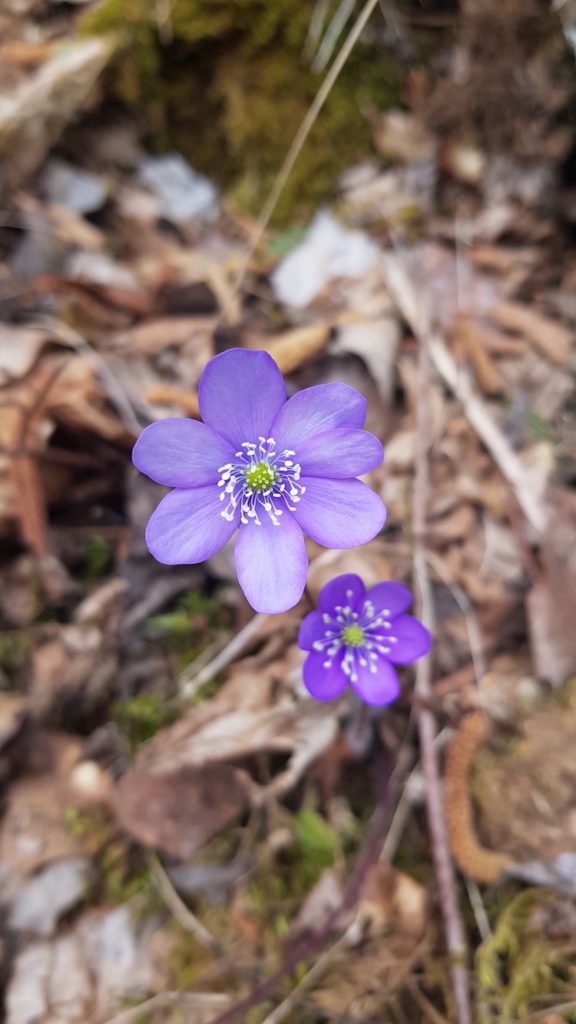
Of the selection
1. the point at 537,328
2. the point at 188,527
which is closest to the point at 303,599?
the point at 188,527

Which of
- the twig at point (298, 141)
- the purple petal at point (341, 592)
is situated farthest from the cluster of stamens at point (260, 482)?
the twig at point (298, 141)

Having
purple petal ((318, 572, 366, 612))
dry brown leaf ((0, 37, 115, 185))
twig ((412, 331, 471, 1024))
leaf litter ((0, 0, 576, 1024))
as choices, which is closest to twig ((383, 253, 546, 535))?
leaf litter ((0, 0, 576, 1024))

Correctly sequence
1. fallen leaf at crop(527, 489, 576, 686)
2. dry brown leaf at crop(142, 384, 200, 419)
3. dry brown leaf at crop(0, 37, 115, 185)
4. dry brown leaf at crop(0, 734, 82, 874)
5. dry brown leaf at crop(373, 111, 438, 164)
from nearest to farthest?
1. dry brown leaf at crop(0, 734, 82, 874)
2. fallen leaf at crop(527, 489, 576, 686)
3. dry brown leaf at crop(142, 384, 200, 419)
4. dry brown leaf at crop(0, 37, 115, 185)
5. dry brown leaf at crop(373, 111, 438, 164)

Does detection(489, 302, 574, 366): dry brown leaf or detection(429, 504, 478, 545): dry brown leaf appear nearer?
detection(429, 504, 478, 545): dry brown leaf

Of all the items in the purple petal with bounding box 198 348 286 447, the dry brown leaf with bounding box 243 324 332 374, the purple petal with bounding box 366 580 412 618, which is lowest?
the purple petal with bounding box 366 580 412 618

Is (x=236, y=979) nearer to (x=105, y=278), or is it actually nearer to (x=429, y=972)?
(x=429, y=972)

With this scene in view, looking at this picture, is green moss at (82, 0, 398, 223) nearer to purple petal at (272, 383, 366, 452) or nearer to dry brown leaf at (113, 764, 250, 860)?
purple petal at (272, 383, 366, 452)

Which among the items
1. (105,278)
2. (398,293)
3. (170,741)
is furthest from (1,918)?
(398,293)
